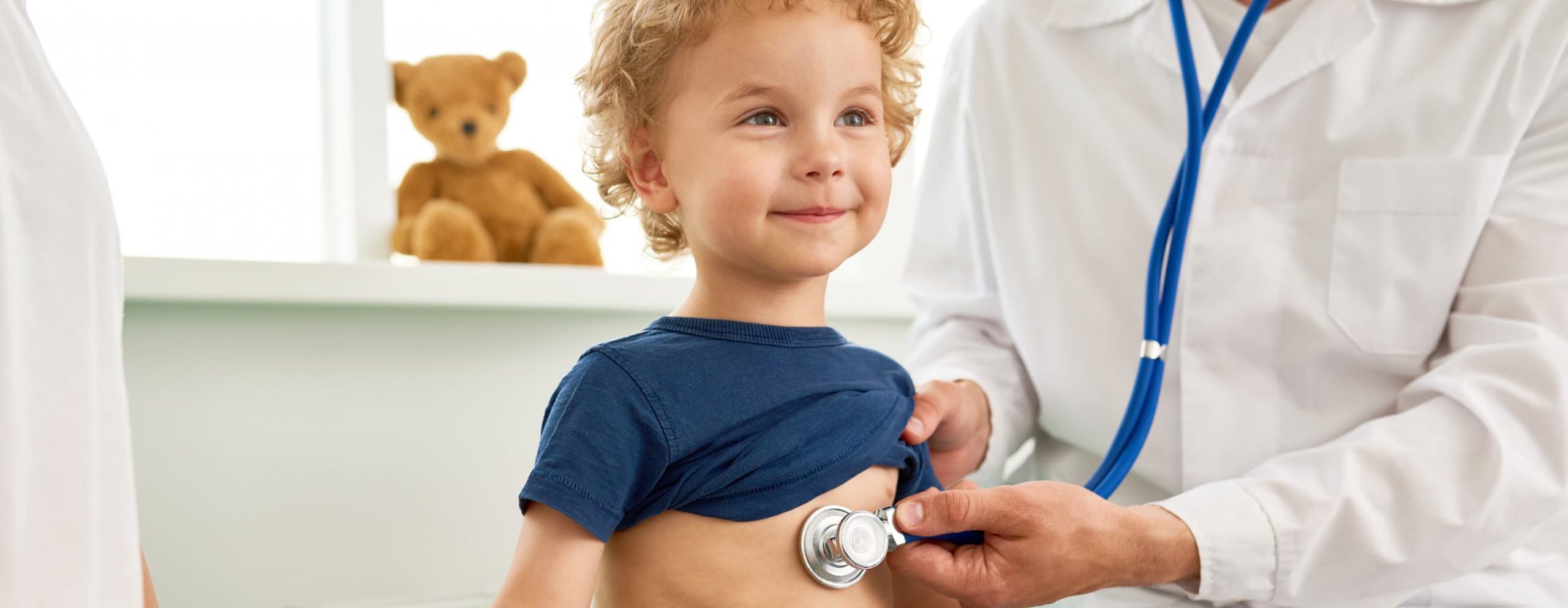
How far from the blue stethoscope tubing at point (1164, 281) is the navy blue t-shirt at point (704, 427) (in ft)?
0.79

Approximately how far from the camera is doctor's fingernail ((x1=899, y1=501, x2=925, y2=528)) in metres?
0.89

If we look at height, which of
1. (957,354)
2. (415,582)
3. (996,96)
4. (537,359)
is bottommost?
(415,582)

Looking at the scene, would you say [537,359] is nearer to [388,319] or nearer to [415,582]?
[388,319]

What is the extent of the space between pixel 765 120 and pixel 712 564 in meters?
0.37

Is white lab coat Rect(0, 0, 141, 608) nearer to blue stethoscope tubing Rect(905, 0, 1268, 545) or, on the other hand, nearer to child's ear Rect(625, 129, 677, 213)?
child's ear Rect(625, 129, 677, 213)

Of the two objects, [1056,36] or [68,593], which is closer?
[68,593]

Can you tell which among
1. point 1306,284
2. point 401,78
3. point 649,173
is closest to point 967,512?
point 649,173

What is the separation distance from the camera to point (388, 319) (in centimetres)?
155

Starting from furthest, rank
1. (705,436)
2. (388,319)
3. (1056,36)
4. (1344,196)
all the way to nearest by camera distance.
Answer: (388,319), (1056,36), (1344,196), (705,436)

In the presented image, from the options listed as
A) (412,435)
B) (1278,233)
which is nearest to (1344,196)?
(1278,233)

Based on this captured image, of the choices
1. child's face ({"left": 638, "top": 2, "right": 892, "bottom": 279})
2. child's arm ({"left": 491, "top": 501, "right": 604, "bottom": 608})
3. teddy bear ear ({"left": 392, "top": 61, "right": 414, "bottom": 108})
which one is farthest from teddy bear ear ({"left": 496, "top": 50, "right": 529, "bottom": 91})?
child's arm ({"left": 491, "top": 501, "right": 604, "bottom": 608})

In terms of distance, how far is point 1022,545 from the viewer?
918 millimetres

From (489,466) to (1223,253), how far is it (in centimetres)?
108

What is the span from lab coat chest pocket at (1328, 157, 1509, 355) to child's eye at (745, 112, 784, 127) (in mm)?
638
